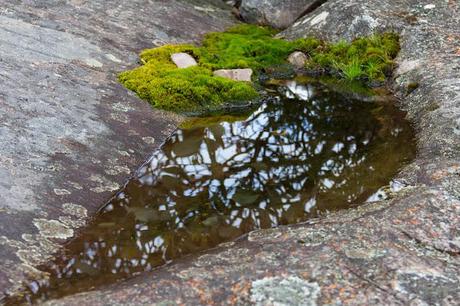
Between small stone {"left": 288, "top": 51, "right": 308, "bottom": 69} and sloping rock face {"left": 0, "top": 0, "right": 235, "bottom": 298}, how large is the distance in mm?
1963

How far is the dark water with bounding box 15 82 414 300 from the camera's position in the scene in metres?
5.02

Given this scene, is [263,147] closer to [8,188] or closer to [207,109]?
[207,109]

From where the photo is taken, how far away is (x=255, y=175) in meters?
6.48

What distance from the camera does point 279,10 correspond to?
482 inches

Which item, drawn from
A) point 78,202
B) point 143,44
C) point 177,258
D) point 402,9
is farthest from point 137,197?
point 402,9

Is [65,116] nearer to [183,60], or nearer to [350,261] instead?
[183,60]

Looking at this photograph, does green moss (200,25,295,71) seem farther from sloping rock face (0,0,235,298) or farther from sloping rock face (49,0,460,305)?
sloping rock face (49,0,460,305)

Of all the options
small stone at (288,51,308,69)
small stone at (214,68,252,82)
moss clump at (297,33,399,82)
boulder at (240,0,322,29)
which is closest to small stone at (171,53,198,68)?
small stone at (214,68,252,82)

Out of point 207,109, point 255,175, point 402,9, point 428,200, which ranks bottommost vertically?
point 428,200

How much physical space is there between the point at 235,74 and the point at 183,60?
0.94 m

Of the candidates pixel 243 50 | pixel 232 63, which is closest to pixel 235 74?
pixel 232 63

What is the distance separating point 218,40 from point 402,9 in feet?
11.8

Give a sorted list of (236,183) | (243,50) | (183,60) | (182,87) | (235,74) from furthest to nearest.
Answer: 1. (243,50)
2. (183,60)
3. (235,74)
4. (182,87)
5. (236,183)

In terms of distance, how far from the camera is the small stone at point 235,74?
31.0 feet
